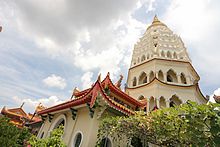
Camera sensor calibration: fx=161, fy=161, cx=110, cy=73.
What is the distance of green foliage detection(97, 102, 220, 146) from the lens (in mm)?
3759

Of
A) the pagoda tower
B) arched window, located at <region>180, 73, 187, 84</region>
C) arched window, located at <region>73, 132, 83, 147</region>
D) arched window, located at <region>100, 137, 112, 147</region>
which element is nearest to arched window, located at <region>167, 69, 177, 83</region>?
the pagoda tower

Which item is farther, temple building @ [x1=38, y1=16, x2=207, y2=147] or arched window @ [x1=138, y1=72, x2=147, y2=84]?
arched window @ [x1=138, y1=72, x2=147, y2=84]

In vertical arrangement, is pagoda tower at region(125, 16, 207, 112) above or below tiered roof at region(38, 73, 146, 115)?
above

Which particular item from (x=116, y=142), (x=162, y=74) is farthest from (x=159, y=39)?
(x=116, y=142)

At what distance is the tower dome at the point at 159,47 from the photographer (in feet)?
68.0

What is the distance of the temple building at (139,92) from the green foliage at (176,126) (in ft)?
3.86

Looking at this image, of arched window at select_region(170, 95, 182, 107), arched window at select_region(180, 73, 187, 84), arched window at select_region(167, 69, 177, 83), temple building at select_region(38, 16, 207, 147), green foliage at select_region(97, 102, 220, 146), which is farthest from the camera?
arched window at select_region(167, 69, 177, 83)

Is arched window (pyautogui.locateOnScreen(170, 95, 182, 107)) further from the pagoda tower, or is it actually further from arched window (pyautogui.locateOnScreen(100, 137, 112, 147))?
arched window (pyautogui.locateOnScreen(100, 137, 112, 147))

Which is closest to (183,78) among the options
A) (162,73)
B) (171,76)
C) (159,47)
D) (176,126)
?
(171,76)

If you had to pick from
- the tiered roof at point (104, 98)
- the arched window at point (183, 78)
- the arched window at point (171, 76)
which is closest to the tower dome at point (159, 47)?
the arched window at point (171, 76)

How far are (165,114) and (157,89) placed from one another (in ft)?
37.6

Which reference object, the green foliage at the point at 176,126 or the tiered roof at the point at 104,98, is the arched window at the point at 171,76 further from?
the green foliage at the point at 176,126

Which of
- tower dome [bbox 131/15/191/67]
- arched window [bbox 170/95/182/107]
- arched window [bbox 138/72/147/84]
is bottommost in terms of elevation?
arched window [bbox 170/95/182/107]

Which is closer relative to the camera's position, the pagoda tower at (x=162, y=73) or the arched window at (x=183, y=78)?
the pagoda tower at (x=162, y=73)
